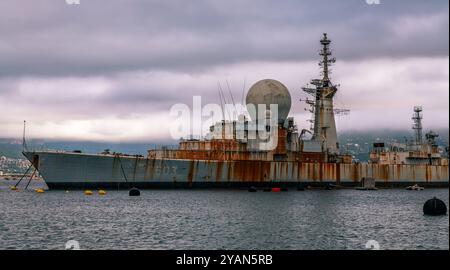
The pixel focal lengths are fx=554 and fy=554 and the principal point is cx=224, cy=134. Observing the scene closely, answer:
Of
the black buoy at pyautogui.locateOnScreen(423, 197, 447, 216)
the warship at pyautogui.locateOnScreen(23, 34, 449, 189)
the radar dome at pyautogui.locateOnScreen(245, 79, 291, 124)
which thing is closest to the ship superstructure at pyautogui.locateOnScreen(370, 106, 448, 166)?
the warship at pyautogui.locateOnScreen(23, 34, 449, 189)

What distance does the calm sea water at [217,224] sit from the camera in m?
33.7

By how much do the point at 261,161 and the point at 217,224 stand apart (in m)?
41.0

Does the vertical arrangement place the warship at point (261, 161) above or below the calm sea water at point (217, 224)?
above

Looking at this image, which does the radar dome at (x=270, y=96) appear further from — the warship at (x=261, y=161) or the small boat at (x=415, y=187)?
the small boat at (x=415, y=187)

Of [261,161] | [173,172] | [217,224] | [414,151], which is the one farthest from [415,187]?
[217,224]

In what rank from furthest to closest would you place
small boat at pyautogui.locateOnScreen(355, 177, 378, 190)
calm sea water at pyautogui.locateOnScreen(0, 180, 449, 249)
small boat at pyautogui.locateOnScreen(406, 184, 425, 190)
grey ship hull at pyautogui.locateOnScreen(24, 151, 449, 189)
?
small boat at pyautogui.locateOnScreen(406, 184, 425, 190)
small boat at pyautogui.locateOnScreen(355, 177, 378, 190)
grey ship hull at pyautogui.locateOnScreen(24, 151, 449, 189)
calm sea water at pyautogui.locateOnScreen(0, 180, 449, 249)

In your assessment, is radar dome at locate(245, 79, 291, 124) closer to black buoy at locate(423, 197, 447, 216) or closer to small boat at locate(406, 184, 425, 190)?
small boat at locate(406, 184, 425, 190)

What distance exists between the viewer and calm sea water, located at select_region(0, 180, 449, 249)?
3369cm

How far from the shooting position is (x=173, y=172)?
78.2 meters

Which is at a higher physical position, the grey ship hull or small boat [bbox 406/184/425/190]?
the grey ship hull

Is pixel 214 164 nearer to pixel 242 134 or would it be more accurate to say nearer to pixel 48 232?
pixel 242 134

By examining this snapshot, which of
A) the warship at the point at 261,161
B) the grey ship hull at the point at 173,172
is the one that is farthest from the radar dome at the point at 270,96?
the grey ship hull at the point at 173,172

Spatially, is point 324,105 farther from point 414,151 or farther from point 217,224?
point 217,224
